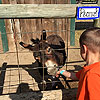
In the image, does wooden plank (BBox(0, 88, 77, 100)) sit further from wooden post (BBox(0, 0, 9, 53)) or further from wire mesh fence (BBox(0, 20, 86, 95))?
wooden post (BBox(0, 0, 9, 53))

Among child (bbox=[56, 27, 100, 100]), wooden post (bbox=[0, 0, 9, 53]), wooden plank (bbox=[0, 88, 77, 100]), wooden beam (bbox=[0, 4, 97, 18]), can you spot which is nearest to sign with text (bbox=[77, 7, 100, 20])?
wooden beam (bbox=[0, 4, 97, 18])

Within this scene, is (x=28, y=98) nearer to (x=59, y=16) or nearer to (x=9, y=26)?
(x=59, y=16)

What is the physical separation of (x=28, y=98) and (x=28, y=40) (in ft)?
15.8

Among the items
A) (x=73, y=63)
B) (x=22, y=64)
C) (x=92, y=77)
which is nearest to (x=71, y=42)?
(x=73, y=63)

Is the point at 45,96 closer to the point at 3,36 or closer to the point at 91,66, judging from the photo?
the point at 91,66

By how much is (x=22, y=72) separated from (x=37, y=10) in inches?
117

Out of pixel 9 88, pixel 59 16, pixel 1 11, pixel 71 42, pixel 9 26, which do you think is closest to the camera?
pixel 1 11

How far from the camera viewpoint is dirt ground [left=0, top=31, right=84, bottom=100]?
11.9 feet

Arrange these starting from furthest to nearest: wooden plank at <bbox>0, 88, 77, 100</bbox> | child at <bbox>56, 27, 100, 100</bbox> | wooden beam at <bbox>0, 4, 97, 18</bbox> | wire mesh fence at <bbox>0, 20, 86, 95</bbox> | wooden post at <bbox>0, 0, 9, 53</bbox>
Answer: wooden post at <bbox>0, 0, 9, 53</bbox> < wire mesh fence at <bbox>0, 20, 86, 95</bbox> < wooden plank at <bbox>0, 88, 77, 100</bbox> < wooden beam at <bbox>0, 4, 97, 18</bbox> < child at <bbox>56, 27, 100, 100</bbox>

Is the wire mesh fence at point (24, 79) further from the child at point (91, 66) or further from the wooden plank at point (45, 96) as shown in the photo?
the child at point (91, 66)

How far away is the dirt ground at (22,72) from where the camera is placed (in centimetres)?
362

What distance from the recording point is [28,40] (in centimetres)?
657

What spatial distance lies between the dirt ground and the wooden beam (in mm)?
1235

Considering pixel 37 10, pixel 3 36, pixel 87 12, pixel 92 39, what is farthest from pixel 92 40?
pixel 3 36
